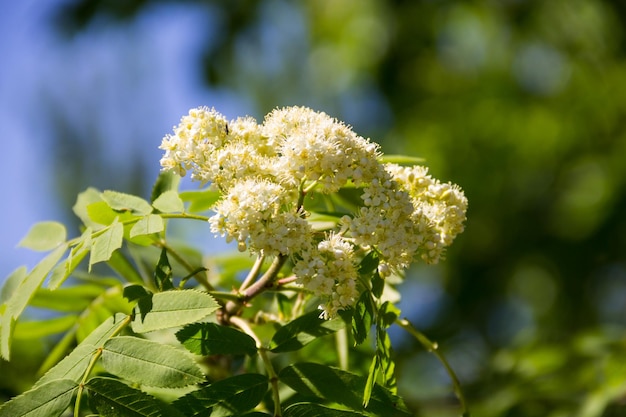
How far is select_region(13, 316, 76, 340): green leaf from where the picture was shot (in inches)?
87.9

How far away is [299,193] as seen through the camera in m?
1.58

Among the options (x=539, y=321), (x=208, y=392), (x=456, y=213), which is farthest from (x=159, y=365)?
(x=539, y=321)

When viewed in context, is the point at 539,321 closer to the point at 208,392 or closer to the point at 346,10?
the point at 346,10

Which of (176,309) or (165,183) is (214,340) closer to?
(176,309)

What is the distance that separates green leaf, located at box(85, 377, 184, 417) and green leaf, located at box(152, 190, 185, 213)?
17.5 inches

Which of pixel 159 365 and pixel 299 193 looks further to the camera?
pixel 299 193

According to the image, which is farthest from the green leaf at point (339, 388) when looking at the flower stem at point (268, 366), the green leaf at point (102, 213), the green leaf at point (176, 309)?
the green leaf at point (102, 213)

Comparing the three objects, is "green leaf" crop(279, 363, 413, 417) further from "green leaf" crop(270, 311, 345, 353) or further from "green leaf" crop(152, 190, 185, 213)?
"green leaf" crop(152, 190, 185, 213)

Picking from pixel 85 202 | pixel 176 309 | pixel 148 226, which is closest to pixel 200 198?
pixel 85 202

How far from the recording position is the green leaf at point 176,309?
1407 mm

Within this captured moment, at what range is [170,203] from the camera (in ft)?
5.60

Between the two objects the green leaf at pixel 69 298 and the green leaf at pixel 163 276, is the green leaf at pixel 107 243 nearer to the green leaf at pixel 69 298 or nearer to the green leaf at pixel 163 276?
the green leaf at pixel 163 276

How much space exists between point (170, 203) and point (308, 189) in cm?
33

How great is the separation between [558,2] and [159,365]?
551 cm
